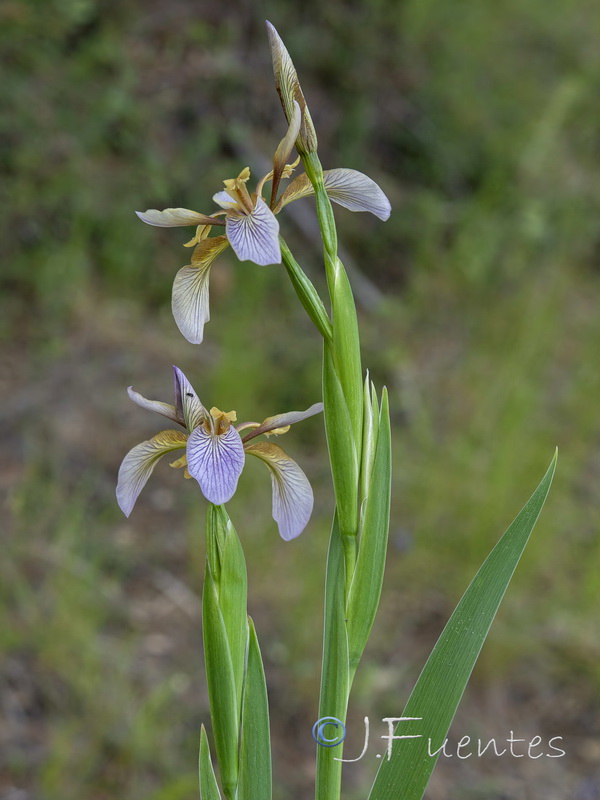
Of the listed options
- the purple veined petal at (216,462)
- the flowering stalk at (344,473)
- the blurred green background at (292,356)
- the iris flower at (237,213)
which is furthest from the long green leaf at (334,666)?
the blurred green background at (292,356)

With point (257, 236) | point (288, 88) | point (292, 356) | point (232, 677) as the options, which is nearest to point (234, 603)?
point (232, 677)

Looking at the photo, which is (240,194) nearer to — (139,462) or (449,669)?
(139,462)

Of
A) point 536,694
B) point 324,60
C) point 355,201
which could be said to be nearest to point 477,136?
point 324,60

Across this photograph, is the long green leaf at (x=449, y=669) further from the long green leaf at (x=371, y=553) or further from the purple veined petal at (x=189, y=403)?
the purple veined petal at (x=189, y=403)

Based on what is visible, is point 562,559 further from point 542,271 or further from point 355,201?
point 355,201

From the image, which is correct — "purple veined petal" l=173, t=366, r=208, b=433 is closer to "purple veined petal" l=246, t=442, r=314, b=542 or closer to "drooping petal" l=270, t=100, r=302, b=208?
"purple veined petal" l=246, t=442, r=314, b=542

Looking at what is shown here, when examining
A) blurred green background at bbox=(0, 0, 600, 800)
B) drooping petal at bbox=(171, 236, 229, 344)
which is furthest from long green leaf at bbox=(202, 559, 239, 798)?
blurred green background at bbox=(0, 0, 600, 800)
